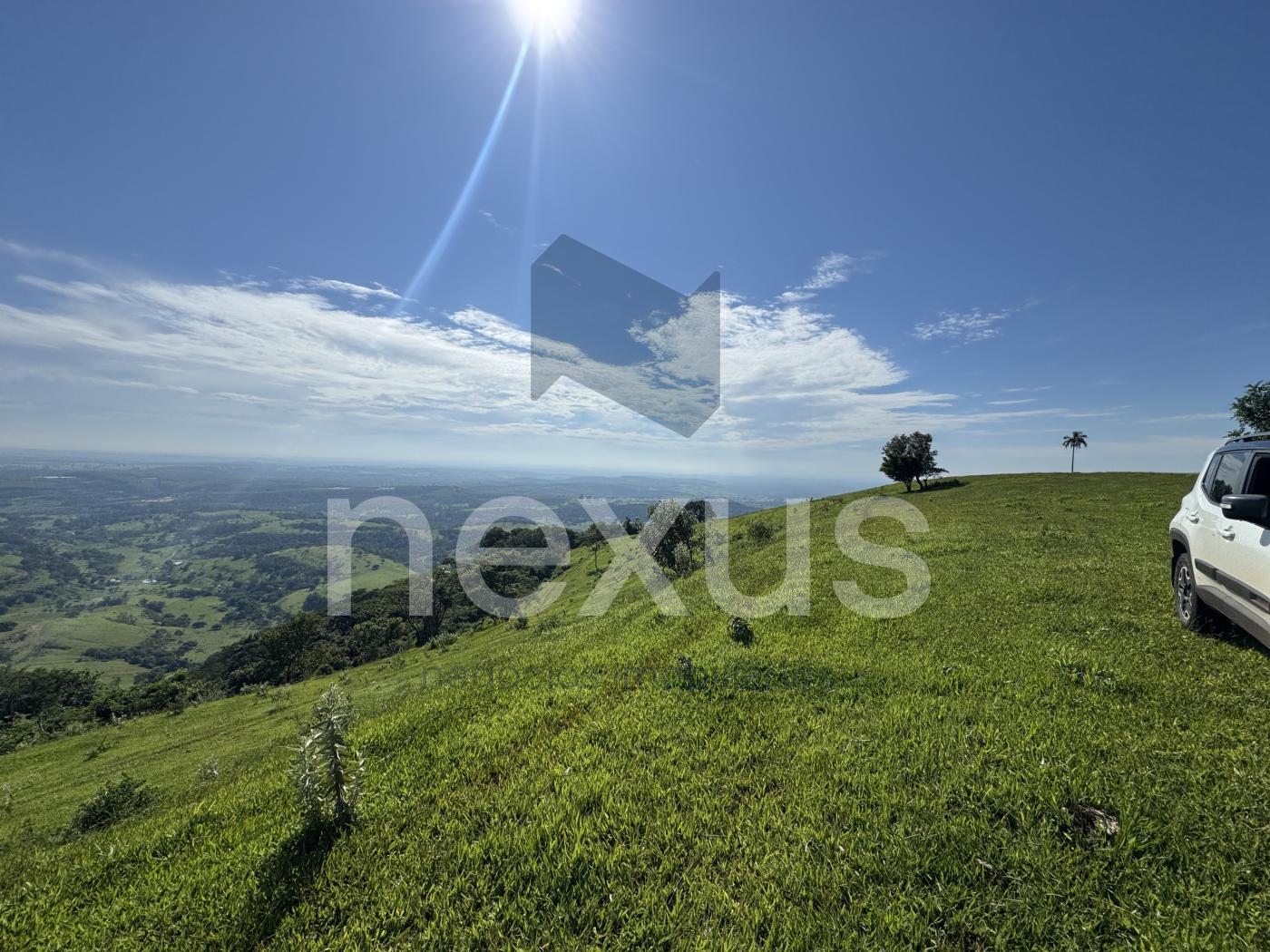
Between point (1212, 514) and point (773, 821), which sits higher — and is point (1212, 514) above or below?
above

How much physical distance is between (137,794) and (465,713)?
35.5 ft

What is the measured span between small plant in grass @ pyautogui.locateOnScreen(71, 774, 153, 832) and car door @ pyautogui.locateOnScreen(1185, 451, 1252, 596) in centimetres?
2261

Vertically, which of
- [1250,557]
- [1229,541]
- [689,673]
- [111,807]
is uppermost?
[1229,541]

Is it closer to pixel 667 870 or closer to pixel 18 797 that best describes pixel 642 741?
pixel 667 870

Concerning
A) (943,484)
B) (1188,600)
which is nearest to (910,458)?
(943,484)

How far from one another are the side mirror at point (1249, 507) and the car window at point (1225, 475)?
1608mm

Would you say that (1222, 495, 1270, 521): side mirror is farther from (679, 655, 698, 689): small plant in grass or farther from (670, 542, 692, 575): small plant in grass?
(670, 542, 692, 575): small plant in grass

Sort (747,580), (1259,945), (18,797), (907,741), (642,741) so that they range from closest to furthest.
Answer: (1259,945) < (907,741) < (642,741) < (747,580) < (18,797)

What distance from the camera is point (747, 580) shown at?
20125 mm

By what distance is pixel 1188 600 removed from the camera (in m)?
9.88

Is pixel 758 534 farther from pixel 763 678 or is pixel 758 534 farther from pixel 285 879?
pixel 285 879

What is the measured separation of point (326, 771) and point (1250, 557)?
1363 centimetres

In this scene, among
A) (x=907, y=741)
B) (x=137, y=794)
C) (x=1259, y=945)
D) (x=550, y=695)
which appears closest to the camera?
(x=1259, y=945)

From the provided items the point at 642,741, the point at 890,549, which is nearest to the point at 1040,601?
the point at 890,549
